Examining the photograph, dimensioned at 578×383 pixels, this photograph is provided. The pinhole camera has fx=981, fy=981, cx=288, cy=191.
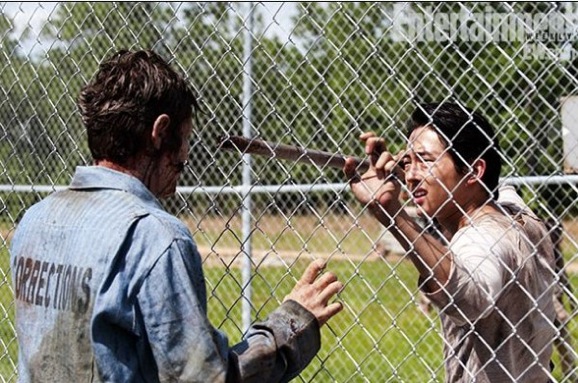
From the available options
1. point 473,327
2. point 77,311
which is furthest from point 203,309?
point 473,327

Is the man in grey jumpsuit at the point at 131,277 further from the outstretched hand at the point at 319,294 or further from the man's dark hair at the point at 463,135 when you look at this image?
the man's dark hair at the point at 463,135

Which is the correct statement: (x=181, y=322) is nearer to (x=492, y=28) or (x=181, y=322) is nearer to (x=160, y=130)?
(x=160, y=130)

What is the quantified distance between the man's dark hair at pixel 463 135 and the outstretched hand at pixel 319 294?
62cm

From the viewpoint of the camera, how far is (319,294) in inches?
97.0

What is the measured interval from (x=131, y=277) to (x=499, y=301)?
3.66 ft

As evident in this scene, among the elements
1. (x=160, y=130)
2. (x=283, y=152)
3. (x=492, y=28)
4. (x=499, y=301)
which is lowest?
(x=499, y=301)

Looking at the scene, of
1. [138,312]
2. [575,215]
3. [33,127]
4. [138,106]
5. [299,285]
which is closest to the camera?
[138,312]

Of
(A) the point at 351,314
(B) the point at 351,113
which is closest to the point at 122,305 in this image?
(A) the point at 351,314

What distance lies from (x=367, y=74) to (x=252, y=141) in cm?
609

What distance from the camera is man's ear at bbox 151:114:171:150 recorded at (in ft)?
7.57

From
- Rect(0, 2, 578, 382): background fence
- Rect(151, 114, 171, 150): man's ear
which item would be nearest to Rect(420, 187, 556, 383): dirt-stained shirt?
Rect(151, 114, 171, 150): man's ear

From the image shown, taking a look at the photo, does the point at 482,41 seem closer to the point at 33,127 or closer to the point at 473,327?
the point at 33,127

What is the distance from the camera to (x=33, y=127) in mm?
9516

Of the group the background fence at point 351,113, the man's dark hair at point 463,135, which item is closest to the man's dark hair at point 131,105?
the man's dark hair at point 463,135
